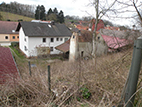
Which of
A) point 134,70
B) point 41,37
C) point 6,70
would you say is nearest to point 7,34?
point 41,37

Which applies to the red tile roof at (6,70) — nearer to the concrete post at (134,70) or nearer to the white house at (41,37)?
the concrete post at (134,70)

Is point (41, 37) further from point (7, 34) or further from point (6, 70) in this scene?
point (6, 70)

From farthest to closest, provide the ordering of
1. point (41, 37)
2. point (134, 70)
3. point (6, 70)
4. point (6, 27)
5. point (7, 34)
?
1. point (6, 27)
2. point (7, 34)
3. point (41, 37)
4. point (6, 70)
5. point (134, 70)

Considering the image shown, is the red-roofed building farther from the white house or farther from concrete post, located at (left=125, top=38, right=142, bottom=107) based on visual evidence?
concrete post, located at (left=125, top=38, right=142, bottom=107)

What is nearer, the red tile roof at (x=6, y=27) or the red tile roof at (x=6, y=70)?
the red tile roof at (x=6, y=70)

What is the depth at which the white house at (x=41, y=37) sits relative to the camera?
18906mm

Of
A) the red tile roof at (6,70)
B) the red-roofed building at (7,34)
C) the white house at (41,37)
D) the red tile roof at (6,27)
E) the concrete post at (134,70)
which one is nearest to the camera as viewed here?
the concrete post at (134,70)

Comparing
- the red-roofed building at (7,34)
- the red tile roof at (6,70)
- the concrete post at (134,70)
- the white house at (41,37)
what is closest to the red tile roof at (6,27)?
the red-roofed building at (7,34)

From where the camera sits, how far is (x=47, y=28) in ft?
70.4

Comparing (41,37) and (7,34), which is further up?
(7,34)

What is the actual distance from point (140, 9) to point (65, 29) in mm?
20530

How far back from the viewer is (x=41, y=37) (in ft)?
64.7

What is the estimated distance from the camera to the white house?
18.9m

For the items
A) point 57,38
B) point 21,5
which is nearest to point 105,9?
point 57,38
